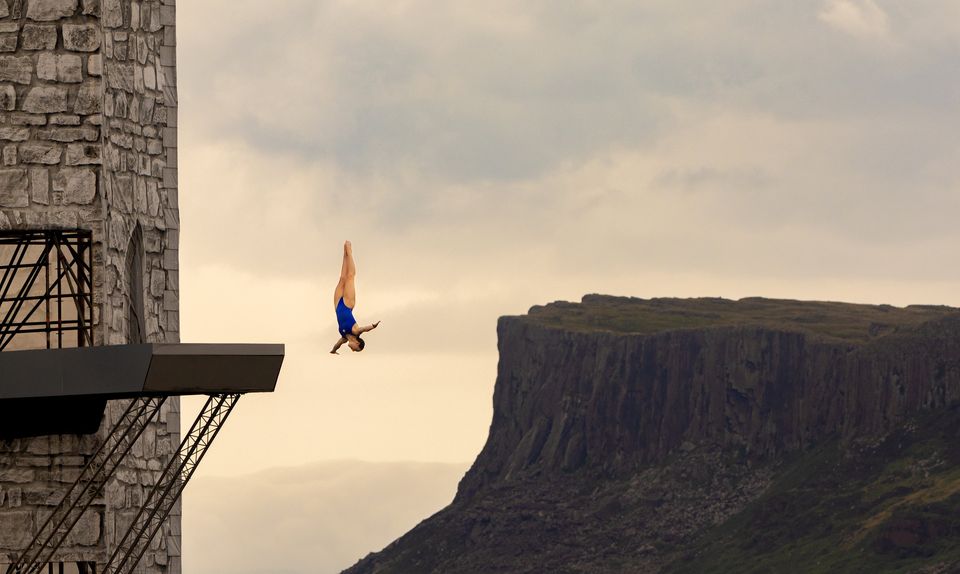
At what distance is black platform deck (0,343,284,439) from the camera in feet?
103

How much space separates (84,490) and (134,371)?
106 inches

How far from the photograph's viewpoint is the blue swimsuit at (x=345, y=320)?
32.8 meters

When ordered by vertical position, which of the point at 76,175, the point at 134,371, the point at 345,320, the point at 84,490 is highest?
A: the point at 76,175

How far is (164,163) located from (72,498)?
6.29m

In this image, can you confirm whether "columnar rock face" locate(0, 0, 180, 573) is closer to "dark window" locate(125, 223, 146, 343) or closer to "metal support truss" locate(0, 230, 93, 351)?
"dark window" locate(125, 223, 146, 343)

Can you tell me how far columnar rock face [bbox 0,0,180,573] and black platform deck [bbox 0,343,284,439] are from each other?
6.53 feet

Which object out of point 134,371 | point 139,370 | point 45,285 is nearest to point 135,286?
point 45,285

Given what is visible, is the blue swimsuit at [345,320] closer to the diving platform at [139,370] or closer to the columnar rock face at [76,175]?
the diving platform at [139,370]

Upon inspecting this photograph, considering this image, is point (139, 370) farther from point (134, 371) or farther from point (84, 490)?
point (84, 490)

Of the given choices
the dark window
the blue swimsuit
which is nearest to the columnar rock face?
the dark window

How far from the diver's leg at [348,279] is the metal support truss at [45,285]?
175 inches

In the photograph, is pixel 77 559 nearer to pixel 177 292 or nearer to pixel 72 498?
pixel 72 498

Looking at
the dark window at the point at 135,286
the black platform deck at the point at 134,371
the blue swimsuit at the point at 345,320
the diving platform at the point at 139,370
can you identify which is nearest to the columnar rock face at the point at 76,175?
the dark window at the point at 135,286

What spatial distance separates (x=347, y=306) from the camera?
108 feet
